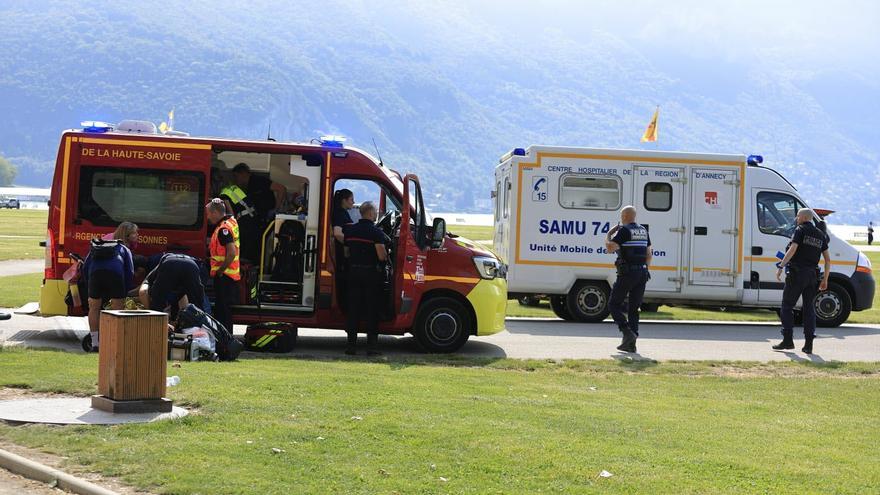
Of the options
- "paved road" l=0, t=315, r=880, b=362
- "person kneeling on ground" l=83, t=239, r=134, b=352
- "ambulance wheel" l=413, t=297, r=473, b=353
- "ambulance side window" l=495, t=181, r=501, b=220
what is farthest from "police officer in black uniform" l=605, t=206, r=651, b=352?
"person kneeling on ground" l=83, t=239, r=134, b=352

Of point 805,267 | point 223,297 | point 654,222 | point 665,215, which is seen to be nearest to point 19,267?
point 654,222

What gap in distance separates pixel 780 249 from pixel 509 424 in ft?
37.7

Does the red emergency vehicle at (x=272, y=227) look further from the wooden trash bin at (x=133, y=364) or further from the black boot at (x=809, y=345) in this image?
the wooden trash bin at (x=133, y=364)

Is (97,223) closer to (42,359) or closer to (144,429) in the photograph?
(42,359)

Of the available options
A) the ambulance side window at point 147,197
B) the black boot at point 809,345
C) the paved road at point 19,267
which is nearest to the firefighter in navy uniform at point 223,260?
the ambulance side window at point 147,197

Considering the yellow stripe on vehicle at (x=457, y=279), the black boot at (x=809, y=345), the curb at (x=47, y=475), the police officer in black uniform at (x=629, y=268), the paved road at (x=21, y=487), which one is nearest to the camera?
the curb at (x=47, y=475)

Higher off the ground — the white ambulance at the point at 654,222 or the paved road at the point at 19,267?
the white ambulance at the point at 654,222

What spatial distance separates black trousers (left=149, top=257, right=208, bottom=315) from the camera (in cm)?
1172

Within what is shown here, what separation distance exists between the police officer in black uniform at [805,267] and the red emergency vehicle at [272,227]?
3.74 meters

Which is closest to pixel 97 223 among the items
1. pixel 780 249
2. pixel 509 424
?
pixel 509 424

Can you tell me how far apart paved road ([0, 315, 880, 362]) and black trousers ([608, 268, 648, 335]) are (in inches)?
15.5

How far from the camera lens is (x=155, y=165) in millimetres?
13508

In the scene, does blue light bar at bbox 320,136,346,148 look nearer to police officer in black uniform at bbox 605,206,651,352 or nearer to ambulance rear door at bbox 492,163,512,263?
police officer in black uniform at bbox 605,206,651,352

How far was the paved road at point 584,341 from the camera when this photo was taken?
46.7 feet
